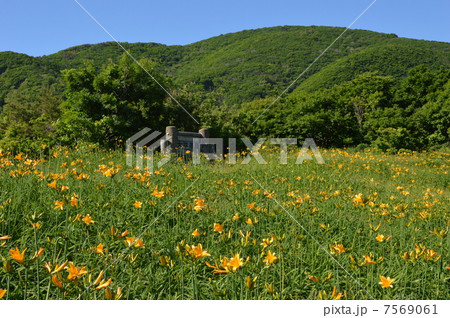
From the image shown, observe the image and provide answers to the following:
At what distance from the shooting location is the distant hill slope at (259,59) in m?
33.1

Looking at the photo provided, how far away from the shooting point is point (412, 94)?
18797 millimetres

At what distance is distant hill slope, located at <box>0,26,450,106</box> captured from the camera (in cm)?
3306

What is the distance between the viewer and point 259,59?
2309 inches

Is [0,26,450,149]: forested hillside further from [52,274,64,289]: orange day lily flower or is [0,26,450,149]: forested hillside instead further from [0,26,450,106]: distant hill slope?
[52,274,64,289]: orange day lily flower

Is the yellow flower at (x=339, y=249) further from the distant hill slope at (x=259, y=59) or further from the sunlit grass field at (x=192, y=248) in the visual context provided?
the distant hill slope at (x=259, y=59)

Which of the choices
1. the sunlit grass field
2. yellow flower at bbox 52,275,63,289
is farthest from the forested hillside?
yellow flower at bbox 52,275,63,289

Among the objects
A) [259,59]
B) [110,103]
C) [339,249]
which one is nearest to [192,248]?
[339,249]

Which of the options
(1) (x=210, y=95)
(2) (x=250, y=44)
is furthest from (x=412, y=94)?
(2) (x=250, y=44)

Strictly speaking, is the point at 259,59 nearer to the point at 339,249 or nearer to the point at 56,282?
the point at 339,249

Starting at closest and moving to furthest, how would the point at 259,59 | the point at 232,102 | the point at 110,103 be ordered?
the point at 110,103, the point at 232,102, the point at 259,59

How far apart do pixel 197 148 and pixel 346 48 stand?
57.8 metres

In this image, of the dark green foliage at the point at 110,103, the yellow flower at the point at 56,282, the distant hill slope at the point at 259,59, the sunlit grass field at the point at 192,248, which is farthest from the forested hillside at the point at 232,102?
the yellow flower at the point at 56,282

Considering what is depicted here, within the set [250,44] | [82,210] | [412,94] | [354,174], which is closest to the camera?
[82,210]
